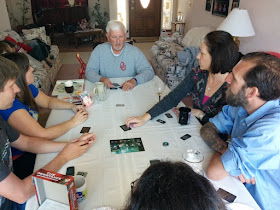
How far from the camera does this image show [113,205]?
3.30 feet

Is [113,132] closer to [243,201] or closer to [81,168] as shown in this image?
[81,168]

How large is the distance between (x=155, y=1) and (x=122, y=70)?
6475 mm

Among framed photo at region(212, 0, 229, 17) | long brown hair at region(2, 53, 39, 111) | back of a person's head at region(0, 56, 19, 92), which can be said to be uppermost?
framed photo at region(212, 0, 229, 17)

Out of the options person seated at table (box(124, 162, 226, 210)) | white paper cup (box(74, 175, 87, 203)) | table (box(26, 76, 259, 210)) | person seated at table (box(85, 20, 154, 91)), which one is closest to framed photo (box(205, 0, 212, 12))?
person seated at table (box(85, 20, 154, 91))

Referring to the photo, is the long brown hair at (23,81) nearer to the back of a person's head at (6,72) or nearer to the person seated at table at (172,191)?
the back of a person's head at (6,72)

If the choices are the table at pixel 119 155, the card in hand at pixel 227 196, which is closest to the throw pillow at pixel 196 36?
the table at pixel 119 155

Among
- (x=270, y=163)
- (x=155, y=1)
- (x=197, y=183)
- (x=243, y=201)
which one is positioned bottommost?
(x=243, y=201)

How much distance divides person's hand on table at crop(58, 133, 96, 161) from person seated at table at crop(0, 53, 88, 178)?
25 centimetres

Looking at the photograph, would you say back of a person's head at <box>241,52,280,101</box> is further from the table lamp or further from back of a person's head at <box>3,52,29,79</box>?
the table lamp

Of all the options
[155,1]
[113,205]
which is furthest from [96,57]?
[155,1]

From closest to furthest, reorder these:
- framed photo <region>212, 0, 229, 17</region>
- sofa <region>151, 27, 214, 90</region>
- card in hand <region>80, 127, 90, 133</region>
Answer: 1. card in hand <region>80, 127, 90, 133</region>
2. sofa <region>151, 27, 214, 90</region>
3. framed photo <region>212, 0, 229, 17</region>

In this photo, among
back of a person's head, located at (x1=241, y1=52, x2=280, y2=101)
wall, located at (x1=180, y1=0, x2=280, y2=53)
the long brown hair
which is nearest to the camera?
back of a person's head, located at (x1=241, y1=52, x2=280, y2=101)

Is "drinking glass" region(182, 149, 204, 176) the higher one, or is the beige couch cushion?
the beige couch cushion

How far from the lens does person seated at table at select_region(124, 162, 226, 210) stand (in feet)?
1.72
